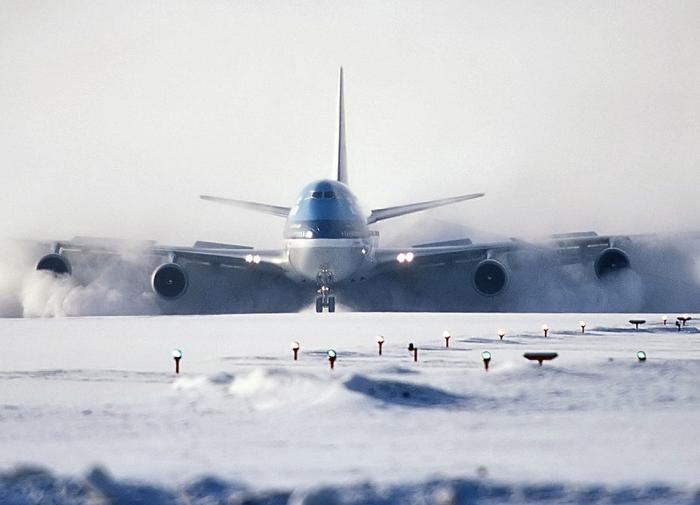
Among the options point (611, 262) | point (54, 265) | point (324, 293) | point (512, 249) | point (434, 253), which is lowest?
point (324, 293)

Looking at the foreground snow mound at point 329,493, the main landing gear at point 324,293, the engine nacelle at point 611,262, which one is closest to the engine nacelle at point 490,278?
the engine nacelle at point 611,262

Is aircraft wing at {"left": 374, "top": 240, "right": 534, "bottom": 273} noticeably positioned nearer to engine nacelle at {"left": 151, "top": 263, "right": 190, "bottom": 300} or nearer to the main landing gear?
the main landing gear

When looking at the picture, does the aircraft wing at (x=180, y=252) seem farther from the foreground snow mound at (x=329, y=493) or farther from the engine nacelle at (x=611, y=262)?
the foreground snow mound at (x=329, y=493)

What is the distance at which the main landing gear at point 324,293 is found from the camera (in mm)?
45625

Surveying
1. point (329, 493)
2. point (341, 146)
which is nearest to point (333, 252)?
point (341, 146)

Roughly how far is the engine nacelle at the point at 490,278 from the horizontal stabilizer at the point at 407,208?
3.00 m

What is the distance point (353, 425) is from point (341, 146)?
48881mm

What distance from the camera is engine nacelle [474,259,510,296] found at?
48.4m

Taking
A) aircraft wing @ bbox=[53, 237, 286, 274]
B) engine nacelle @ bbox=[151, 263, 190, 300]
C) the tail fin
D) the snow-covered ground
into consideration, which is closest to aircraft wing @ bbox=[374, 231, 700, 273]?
aircraft wing @ bbox=[53, 237, 286, 274]

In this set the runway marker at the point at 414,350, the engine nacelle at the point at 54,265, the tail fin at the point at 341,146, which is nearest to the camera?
the runway marker at the point at 414,350

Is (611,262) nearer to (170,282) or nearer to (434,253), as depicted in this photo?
(434,253)

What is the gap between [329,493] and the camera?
9078 mm

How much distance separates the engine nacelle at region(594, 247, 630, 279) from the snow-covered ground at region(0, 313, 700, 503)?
2347 cm

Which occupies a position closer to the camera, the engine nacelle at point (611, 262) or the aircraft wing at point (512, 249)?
the engine nacelle at point (611, 262)
